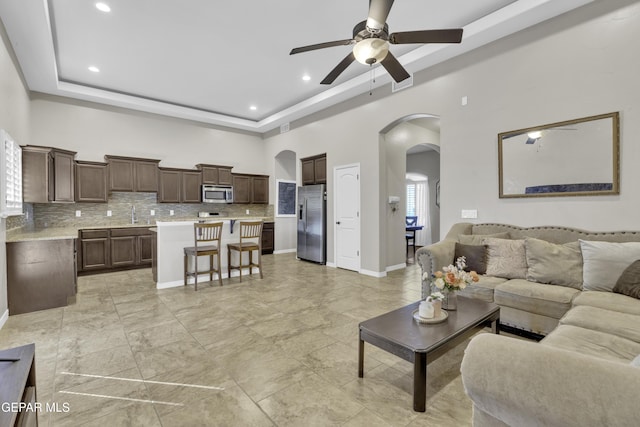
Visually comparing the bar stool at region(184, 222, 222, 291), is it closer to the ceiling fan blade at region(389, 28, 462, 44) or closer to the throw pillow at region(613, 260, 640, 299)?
the ceiling fan blade at region(389, 28, 462, 44)

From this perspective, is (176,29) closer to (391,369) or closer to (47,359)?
(47,359)

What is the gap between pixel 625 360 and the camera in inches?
63.6

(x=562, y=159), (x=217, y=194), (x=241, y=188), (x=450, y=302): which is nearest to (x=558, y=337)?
(x=450, y=302)

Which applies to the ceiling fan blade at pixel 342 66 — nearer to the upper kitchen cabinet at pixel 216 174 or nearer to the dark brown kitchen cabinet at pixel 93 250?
the upper kitchen cabinet at pixel 216 174

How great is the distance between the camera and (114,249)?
571cm

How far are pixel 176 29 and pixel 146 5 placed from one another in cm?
49

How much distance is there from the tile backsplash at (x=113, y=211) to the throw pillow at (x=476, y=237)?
19.3ft

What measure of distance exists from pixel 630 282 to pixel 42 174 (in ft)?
22.7

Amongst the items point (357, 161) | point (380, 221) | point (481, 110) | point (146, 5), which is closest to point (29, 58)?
point (146, 5)

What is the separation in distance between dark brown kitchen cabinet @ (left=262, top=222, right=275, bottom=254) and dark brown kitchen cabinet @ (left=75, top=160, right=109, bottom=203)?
349 centimetres

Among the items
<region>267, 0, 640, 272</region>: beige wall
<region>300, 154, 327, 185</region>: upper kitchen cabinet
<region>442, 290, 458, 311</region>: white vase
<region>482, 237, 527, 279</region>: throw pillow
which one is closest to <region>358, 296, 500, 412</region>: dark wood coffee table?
<region>442, 290, 458, 311</region>: white vase

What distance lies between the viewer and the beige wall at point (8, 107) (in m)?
3.32

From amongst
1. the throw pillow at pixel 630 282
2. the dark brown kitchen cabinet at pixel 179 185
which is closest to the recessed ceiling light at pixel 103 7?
the dark brown kitchen cabinet at pixel 179 185

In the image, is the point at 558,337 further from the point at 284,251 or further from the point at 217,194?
the point at 217,194
